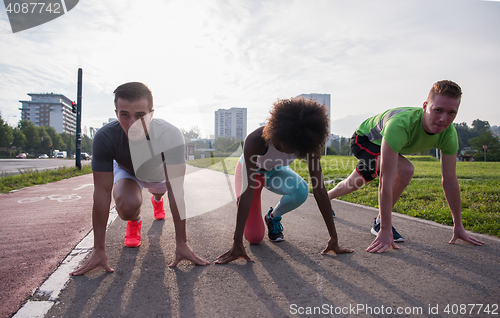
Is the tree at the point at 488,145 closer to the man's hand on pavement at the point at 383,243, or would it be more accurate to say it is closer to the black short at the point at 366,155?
the black short at the point at 366,155

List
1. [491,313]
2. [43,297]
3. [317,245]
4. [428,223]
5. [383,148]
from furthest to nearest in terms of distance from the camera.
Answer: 1. [428,223]
2. [317,245]
3. [383,148]
4. [43,297]
5. [491,313]

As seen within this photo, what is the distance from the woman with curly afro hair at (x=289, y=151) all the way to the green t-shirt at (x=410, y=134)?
33.7 inches

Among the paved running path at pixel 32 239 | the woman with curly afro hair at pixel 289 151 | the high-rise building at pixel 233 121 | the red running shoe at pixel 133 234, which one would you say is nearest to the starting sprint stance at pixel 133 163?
the red running shoe at pixel 133 234

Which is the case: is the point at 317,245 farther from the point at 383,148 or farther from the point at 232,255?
the point at 383,148

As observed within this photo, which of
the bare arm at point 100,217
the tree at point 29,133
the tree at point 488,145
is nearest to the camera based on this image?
the bare arm at point 100,217

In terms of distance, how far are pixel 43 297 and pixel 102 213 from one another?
0.78 m

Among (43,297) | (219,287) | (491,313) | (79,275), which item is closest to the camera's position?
(491,313)

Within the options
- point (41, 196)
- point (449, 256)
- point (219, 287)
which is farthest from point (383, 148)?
point (41, 196)

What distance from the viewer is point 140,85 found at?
8.94 feet

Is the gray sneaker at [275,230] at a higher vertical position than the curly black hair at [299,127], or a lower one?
lower

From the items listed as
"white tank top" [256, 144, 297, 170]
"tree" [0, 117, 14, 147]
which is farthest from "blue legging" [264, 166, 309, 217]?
"tree" [0, 117, 14, 147]

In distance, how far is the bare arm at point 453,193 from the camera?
326cm

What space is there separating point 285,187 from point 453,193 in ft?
6.19

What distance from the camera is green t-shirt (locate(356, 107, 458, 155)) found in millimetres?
3020
